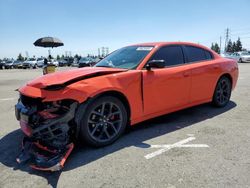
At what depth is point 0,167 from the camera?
297 cm

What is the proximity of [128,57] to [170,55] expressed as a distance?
32.0 inches

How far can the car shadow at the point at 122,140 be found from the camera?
297 centimetres

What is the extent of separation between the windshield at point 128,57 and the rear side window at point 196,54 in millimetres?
976

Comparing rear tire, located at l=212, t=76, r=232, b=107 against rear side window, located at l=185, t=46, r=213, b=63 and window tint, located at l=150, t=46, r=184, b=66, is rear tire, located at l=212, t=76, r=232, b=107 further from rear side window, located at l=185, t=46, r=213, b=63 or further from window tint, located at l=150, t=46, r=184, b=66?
window tint, located at l=150, t=46, r=184, b=66

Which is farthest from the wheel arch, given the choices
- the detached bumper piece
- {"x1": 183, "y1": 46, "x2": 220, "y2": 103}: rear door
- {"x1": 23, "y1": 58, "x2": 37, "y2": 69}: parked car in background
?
{"x1": 23, "y1": 58, "x2": 37, "y2": 69}: parked car in background

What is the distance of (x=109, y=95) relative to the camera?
346 cm

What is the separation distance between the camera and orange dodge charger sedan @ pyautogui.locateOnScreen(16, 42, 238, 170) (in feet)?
10.1

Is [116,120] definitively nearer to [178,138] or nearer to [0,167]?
[178,138]

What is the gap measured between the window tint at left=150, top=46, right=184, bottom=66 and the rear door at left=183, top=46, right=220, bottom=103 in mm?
203

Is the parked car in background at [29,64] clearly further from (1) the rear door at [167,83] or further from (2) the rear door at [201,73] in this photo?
(1) the rear door at [167,83]

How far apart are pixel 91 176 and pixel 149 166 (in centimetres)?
71

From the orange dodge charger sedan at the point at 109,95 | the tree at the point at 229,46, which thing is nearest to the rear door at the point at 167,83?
the orange dodge charger sedan at the point at 109,95

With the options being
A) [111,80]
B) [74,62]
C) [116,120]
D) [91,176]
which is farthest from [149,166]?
[74,62]

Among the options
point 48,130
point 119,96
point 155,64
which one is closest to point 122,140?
point 119,96
